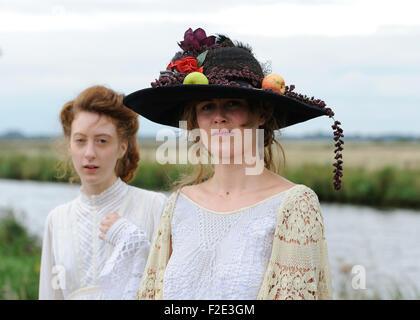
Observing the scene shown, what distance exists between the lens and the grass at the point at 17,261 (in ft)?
22.7

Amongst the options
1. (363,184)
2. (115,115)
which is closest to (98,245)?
(115,115)

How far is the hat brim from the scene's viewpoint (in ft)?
8.29

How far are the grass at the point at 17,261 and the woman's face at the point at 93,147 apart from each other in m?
3.52

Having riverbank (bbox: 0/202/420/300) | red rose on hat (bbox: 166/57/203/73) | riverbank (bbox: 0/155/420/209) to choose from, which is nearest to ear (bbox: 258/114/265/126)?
red rose on hat (bbox: 166/57/203/73)

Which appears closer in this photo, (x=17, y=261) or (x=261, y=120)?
(x=261, y=120)

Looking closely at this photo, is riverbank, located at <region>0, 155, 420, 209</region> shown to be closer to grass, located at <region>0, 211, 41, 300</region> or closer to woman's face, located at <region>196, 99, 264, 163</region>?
grass, located at <region>0, 211, 41, 300</region>

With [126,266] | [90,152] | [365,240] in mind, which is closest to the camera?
[126,266]

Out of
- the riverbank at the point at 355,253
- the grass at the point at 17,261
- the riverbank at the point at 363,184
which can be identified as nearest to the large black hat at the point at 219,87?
the riverbank at the point at 355,253

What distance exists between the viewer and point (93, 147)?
3.54 meters

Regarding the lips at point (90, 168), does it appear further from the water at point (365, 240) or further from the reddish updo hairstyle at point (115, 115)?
the water at point (365, 240)

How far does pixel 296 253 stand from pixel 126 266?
123cm

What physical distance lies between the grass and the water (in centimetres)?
38

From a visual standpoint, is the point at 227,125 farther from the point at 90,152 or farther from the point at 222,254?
the point at 90,152
